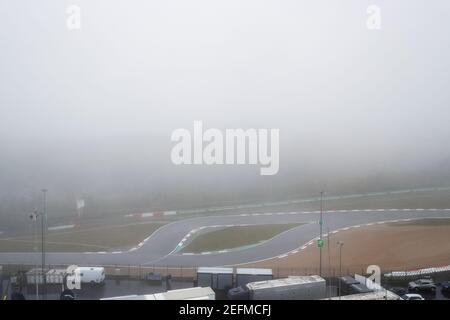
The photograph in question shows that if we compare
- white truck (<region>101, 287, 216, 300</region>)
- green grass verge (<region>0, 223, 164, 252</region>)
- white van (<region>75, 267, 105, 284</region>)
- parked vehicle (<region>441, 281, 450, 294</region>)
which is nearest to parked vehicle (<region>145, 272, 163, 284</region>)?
white van (<region>75, 267, 105, 284</region>)

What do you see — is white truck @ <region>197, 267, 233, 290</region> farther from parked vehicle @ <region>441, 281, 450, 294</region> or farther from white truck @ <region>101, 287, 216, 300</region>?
parked vehicle @ <region>441, 281, 450, 294</region>

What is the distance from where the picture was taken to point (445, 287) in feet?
13.4

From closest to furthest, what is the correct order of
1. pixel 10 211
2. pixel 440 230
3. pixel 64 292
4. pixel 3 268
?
1. pixel 64 292
2. pixel 3 268
3. pixel 10 211
4. pixel 440 230

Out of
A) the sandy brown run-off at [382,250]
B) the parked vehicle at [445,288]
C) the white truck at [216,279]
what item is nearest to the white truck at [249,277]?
the white truck at [216,279]

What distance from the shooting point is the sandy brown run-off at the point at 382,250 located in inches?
179

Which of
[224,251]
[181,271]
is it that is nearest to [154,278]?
[181,271]

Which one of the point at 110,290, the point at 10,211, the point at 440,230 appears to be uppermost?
the point at 10,211

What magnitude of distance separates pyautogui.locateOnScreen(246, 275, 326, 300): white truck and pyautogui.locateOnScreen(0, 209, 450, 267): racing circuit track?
1.10 m

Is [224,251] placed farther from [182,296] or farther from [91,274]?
[182,296]

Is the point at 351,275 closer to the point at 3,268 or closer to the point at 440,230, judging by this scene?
the point at 440,230

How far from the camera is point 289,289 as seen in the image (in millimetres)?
3473

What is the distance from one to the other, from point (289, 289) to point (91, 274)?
80.4 inches
